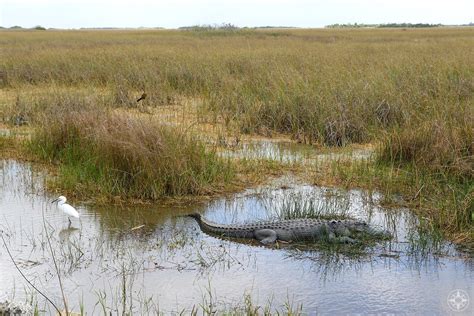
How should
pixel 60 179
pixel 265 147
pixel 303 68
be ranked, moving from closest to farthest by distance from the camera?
pixel 60 179 < pixel 265 147 < pixel 303 68

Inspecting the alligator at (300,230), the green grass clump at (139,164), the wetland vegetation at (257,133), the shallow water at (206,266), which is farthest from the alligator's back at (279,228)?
the green grass clump at (139,164)

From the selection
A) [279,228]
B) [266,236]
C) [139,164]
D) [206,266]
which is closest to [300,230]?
[279,228]

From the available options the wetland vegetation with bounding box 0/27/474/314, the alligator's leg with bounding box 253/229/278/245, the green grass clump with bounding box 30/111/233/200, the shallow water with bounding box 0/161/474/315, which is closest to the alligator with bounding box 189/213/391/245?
the alligator's leg with bounding box 253/229/278/245

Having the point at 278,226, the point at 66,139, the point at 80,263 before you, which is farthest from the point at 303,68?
the point at 80,263

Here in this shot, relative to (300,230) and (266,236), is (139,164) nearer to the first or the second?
(266,236)

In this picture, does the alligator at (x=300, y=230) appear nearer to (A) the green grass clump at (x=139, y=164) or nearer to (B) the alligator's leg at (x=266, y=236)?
(B) the alligator's leg at (x=266, y=236)

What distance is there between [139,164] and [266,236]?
5.88ft

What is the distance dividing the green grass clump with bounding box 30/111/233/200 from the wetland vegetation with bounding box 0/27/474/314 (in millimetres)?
15

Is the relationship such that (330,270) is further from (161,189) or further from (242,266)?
(161,189)

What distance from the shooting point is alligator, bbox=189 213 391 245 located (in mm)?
5551

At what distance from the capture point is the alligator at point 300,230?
555 centimetres

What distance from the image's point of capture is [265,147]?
9.01 meters

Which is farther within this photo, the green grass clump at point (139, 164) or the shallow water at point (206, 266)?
the green grass clump at point (139, 164)

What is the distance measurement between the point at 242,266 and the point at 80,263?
4.07ft
